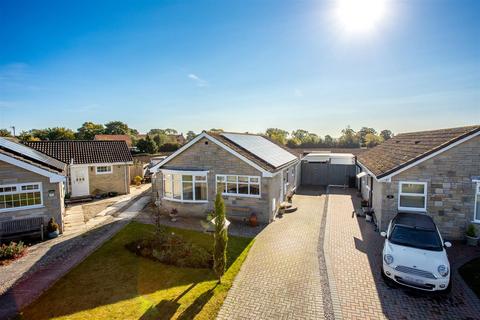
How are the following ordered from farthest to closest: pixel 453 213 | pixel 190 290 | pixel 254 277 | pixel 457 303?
pixel 453 213
pixel 254 277
pixel 190 290
pixel 457 303

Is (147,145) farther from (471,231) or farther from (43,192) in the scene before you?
(471,231)

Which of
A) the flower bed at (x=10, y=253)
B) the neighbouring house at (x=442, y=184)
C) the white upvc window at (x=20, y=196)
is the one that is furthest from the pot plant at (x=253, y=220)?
the white upvc window at (x=20, y=196)

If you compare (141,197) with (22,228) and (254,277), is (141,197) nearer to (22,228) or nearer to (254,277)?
(22,228)

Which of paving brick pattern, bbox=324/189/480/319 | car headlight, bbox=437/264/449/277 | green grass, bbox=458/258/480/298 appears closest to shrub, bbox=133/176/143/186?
paving brick pattern, bbox=324/189/480/319

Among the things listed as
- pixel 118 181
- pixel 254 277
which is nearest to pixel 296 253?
pixel 254 277

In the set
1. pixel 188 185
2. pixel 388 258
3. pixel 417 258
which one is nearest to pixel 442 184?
pixel 417 258

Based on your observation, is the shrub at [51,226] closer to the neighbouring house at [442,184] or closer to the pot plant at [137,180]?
the pot plant at [137,180]
